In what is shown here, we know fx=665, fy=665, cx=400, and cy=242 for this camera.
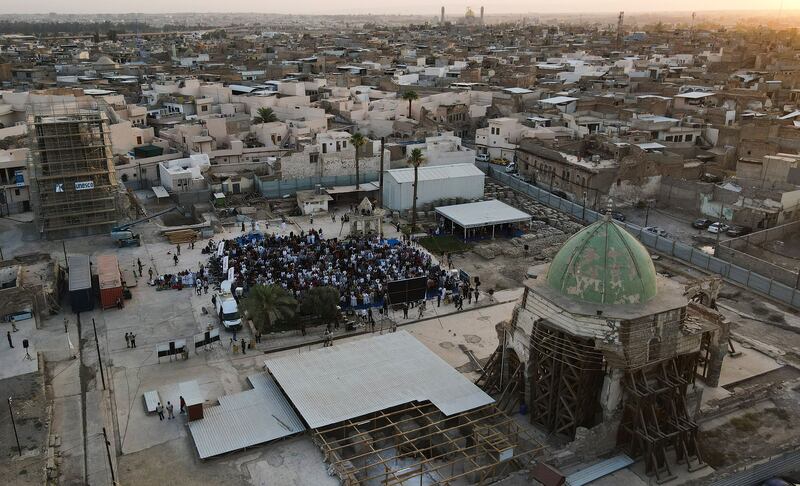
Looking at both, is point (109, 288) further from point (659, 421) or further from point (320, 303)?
point (659, 421)

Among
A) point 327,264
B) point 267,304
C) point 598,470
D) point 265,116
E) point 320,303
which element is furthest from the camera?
point 265,116

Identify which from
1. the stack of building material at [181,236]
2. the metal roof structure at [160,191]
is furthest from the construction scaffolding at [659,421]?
the metal roof structure at [160,191]

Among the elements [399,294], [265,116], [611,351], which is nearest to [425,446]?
[611,351]

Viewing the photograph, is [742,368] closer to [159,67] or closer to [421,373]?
[421,373]

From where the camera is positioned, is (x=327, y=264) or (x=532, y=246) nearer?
(x=327, y=264)

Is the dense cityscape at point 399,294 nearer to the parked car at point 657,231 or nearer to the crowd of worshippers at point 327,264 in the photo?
the crowd of worshippers at point 327,264

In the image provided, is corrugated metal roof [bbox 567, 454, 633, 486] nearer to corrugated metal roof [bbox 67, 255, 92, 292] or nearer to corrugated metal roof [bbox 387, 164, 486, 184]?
corrugated metal roof [bbox 67, 255, 92, 292]

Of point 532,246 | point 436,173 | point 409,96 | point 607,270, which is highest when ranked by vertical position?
point 409,96
